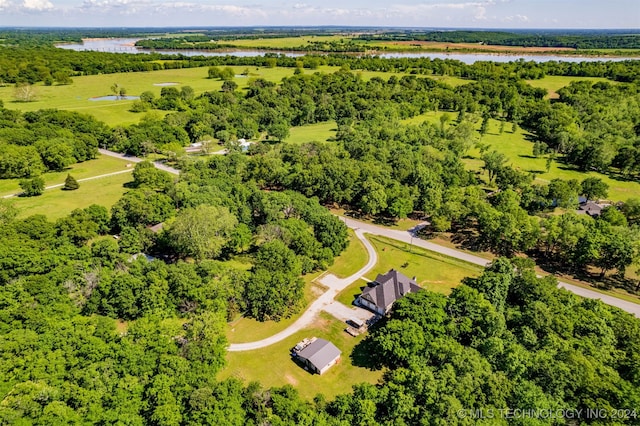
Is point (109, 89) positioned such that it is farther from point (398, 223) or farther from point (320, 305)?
A: point (320, 305)

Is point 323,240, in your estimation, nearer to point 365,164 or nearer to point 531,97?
point 365,164

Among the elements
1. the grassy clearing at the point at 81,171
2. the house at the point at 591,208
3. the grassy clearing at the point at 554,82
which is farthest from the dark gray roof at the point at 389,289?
the grassy clearing at the point at 554,82

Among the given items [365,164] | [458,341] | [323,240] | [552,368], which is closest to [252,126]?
[365,164]

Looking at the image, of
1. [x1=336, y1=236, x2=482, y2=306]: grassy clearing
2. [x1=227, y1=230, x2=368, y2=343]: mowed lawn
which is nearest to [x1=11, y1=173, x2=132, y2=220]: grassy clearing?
[x1=227, y1=230, x2=368, y2=343]: mowed lawn

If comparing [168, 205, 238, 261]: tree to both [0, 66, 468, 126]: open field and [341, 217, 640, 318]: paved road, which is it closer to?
[341, 217, 640, 318]: paved road

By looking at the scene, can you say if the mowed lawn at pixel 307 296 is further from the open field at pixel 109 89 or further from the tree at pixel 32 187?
the open field at pixel 109 89
